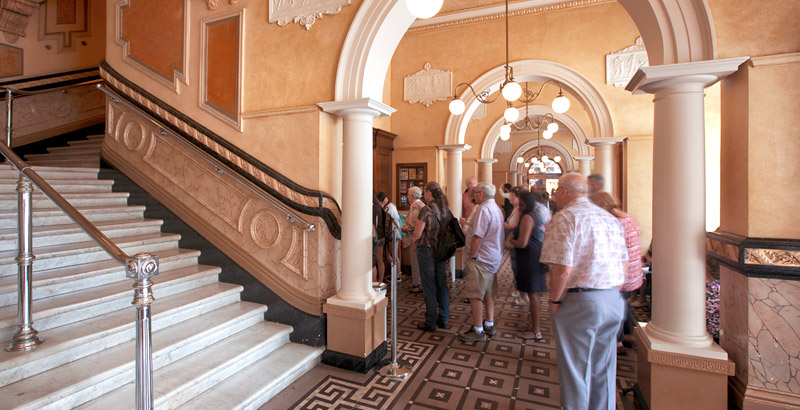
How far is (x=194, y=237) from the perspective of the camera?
4164 millimetres

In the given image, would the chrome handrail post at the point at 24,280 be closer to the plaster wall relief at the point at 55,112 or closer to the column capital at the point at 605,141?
the plaster wall relief at the point at 55,112

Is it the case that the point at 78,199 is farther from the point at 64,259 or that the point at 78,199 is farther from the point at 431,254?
the point at 431,254

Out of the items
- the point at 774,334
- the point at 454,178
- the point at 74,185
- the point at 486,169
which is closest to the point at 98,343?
the point at 74,185

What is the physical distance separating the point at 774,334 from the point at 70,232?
542cm

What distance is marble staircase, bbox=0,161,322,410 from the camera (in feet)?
7.50

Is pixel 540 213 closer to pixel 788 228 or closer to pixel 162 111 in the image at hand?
pixel 788 228

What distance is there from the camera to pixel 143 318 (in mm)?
1727

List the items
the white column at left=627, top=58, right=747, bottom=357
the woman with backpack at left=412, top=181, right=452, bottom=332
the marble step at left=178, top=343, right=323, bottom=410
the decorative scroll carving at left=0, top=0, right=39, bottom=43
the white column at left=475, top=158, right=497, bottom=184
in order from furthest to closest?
1. the white column at left=475, top=158, right=497, bottom=184
2. the decorative scroll carving at left=0, top=0, right=39, bottom=43
3. the woman with backpack at left=412, top=181, right=452, bottom=332
4. the marble step at left=178, top=343, right=323, bottom=410
5. the white column at left=627, top=58, right=747, bottom=357

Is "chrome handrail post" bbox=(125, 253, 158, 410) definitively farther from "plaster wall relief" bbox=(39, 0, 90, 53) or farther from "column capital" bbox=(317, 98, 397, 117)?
"plaster wall relief" bbox=(39, 0, 90, 53)

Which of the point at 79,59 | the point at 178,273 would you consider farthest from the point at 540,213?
the point at 79,59

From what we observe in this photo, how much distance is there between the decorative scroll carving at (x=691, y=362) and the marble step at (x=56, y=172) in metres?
5.97

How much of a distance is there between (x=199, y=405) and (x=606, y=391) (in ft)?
8.93

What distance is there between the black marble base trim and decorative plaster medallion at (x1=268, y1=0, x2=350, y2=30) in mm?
3155

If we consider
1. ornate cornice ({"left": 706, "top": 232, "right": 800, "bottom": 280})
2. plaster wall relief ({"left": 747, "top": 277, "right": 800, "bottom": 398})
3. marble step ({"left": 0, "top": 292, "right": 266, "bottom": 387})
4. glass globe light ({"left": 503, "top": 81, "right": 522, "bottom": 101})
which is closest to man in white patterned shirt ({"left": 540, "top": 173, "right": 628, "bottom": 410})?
ornate cornice ({"left": 706, "top": 232, "right": 800, "bottom": 280})
